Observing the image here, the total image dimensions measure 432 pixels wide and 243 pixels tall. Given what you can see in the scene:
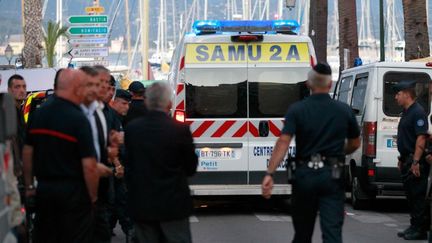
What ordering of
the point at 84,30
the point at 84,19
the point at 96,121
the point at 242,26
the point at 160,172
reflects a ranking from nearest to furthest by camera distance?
the point at 160,172, the point at 96,121, the point at 242,26, the point at 84,30, the point at 84,19

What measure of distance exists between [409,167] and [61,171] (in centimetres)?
581

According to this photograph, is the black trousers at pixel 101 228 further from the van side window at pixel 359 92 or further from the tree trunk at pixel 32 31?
the tree trunk at pixel 32 31

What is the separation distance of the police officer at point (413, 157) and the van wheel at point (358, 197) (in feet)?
10.0

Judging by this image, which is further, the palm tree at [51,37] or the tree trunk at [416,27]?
the palm tree at [51,37]

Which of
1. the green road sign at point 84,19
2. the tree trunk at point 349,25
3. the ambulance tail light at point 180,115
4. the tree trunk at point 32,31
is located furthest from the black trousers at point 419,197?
the tree trunk at point 32,31

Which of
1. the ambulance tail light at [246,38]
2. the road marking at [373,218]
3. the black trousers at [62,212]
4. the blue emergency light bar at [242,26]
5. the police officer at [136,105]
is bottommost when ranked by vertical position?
the road marking at [373,218]

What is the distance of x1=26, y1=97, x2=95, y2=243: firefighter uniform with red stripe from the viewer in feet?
24.7

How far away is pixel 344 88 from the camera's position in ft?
56.0

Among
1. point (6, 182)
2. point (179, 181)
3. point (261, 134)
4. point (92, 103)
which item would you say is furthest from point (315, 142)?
point (261, 134)

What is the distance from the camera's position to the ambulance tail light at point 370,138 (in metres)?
14.6

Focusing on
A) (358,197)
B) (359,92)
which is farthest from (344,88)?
(358,197)

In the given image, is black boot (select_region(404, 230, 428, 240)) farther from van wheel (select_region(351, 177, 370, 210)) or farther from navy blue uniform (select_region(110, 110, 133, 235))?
navy blue uniform (select_region(110, 110, 133, 235))

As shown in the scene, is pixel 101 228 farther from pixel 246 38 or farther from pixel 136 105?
pixel 246 38

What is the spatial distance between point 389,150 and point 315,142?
6429mm
